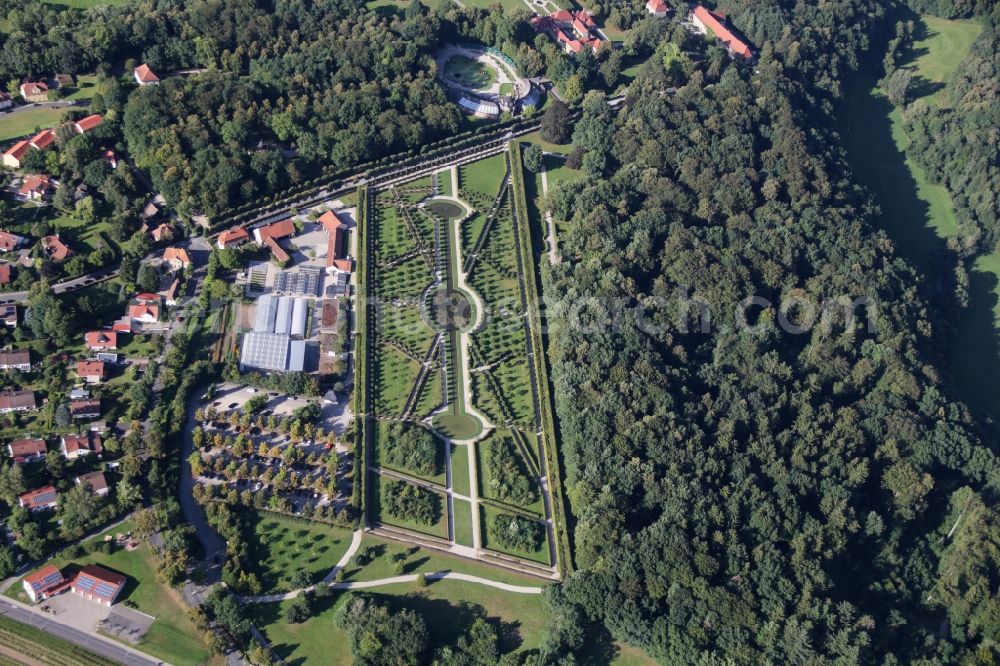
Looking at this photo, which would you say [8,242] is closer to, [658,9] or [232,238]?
[232,238]

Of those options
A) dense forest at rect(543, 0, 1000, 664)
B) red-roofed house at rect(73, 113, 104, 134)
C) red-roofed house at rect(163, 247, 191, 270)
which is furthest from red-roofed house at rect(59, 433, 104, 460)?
dense forest at rect(543, 0, 1000, 664)

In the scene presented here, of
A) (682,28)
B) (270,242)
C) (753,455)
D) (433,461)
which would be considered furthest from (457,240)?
(682,28)

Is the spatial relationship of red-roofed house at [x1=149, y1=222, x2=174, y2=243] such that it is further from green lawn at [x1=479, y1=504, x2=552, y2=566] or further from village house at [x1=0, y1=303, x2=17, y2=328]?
green lawn at [x1=479, y1=504, x2=552, y2=566]

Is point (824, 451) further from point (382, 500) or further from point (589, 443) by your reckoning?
point (382, 500)

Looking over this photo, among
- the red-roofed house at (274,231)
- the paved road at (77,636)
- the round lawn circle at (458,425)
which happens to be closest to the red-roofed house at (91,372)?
the paved road at (77,636)

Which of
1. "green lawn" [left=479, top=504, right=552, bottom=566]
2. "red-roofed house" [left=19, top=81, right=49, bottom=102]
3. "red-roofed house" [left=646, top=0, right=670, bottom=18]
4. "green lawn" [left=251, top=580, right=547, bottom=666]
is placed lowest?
"green lawn" [left=251, top=580, right=547, bottom=666]

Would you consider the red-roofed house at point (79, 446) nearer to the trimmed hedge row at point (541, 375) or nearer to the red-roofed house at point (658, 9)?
the trimmed hedge row at point (541, 375)

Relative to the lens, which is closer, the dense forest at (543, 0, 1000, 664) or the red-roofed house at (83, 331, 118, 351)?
the dense forest at (543, 0, 1000, 664)
